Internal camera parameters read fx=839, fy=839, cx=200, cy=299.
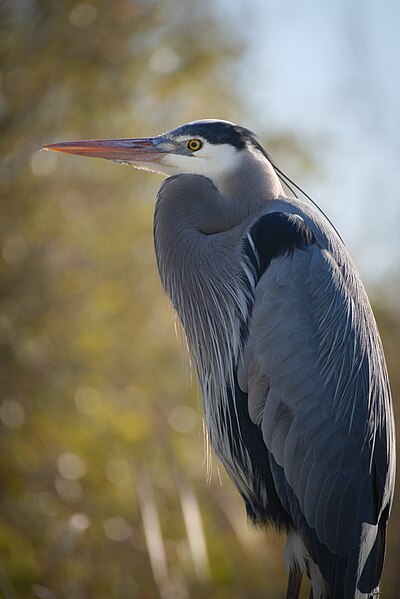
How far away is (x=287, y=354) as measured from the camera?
2.54 meters

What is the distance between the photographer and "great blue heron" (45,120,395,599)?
2.54 metres

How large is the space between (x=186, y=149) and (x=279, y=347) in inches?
29.1

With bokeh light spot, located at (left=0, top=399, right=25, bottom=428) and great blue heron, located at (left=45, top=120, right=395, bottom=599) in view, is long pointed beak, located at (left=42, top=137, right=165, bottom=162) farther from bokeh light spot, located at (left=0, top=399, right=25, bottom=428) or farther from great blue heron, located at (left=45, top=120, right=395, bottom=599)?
bokeh light spot, located at (left=0, top=399, right=25, bottom=428)

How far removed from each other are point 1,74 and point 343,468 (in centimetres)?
419

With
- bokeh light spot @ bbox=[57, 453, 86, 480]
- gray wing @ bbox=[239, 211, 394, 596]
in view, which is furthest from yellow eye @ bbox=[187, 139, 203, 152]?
bokeh light spot @ bbox=[57, 453, 86, 480]

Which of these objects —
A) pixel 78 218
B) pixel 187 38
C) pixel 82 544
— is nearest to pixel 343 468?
pixel 82 544

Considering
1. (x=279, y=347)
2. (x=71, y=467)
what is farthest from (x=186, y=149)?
(x=71, y=467)

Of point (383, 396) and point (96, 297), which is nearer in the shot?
point (383, 396)

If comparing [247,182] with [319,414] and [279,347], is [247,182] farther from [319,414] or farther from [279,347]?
[319,414]

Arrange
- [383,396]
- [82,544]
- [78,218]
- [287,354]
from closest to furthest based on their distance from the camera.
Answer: [287,354]
[383,396]
[82,544]
[78,218]

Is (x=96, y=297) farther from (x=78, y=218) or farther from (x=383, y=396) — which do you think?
(x=383, y=396)

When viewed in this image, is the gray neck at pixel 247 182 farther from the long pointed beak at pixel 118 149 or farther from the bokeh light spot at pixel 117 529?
the bokeh light spot at pixel 117 529

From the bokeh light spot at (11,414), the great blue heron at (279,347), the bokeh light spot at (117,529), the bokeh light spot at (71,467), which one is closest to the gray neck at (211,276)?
the great blue heron at (279,347)

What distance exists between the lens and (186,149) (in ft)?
9.11
